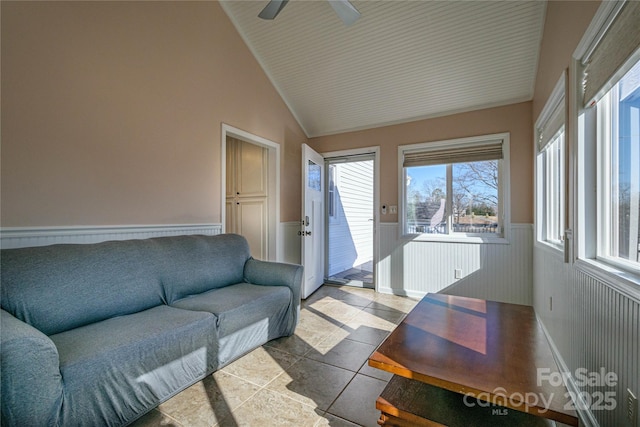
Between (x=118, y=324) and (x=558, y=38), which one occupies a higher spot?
(x=558, y=38)

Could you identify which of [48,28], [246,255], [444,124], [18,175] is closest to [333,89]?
[444,124]

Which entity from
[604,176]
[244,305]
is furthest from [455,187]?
[244,305]

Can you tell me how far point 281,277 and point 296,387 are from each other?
3.25 ft

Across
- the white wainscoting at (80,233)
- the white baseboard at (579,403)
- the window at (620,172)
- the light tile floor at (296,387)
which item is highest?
the window at (620,172)

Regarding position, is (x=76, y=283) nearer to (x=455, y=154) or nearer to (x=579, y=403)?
A: (x=579, y=403)

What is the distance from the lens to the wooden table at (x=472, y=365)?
1109 mm

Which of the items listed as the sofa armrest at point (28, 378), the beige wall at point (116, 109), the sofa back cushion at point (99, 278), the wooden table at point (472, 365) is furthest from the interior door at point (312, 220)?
the sofa armrest at point (28, 378)

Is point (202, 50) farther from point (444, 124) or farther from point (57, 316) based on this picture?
point (444, 124)

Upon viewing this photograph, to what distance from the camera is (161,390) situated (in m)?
1.65

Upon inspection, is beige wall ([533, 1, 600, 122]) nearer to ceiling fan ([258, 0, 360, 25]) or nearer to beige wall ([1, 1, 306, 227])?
ceiling fan ([258, 0, 360, 25])

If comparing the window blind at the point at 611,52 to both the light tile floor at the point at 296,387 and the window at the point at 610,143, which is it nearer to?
the window at the point at 610,143

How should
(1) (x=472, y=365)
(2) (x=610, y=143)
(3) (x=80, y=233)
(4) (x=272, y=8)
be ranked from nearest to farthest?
(1) (x=472, y=365), (2) (x=610, y=143), (3) (x=80, y=233), (4) (x=272, y=8)

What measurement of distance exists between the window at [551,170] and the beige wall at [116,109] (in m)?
3.00

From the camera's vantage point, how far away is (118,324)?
171 cm
